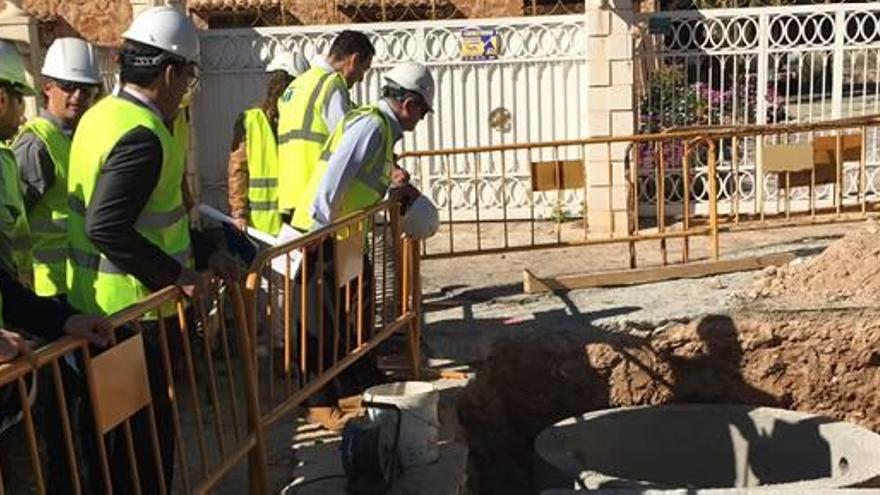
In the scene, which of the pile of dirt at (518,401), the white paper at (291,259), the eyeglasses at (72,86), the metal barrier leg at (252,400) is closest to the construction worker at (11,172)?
the eyeglasses at (72,86)

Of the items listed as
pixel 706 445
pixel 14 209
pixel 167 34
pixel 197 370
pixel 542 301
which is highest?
pixel 167 34

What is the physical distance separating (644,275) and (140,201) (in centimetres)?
515

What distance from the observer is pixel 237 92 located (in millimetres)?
11141

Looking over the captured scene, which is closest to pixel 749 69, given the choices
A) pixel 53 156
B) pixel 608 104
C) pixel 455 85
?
pixel 608 104

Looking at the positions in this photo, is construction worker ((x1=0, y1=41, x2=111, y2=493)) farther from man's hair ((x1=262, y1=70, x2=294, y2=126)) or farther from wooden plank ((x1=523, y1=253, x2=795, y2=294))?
wooden plank ((x1=523, y1=253, x2=795, y2=294))

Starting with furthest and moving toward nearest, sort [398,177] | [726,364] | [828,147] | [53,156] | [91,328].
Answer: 1. [828,147]
2. [726,364]
3. [398,177]
4. [53,156]
5. [91,328]

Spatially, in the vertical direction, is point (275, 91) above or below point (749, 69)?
below

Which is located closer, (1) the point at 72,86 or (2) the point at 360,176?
(1) the point at 72,86

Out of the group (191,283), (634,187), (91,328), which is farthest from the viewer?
(634,187)

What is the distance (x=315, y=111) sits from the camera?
5.96 m

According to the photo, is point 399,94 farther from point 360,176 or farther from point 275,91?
point 275,91

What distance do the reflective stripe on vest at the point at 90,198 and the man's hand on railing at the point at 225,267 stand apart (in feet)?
0.45

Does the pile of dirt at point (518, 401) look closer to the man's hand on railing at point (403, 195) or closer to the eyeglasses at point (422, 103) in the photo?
the man's hand on railing at point (403, 195)

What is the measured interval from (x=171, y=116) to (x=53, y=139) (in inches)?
40.7
